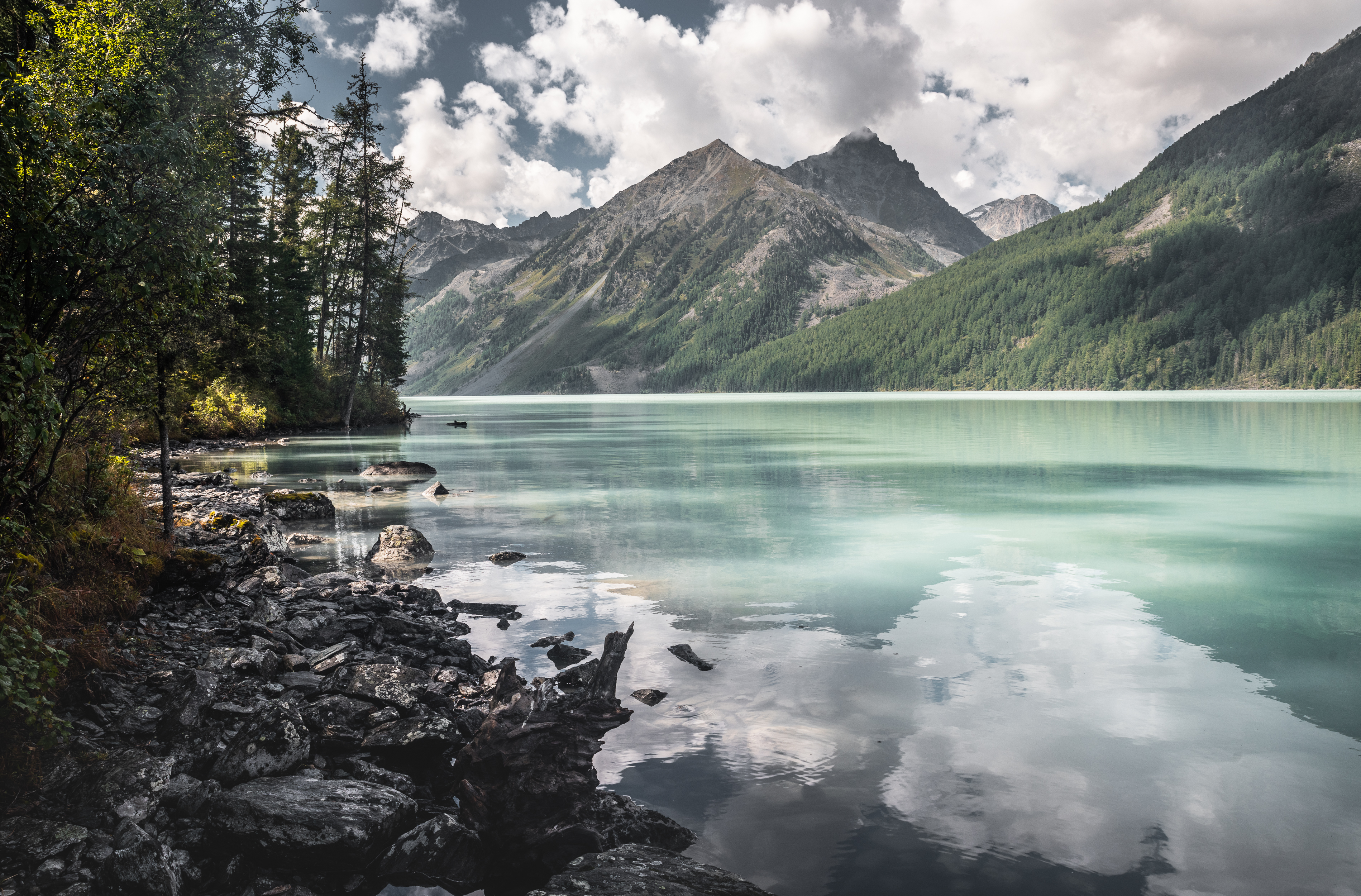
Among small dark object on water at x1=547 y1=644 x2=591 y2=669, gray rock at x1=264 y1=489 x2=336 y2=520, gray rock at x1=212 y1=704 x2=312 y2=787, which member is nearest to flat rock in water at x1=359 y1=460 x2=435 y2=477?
gray rock at x1=264 y1=489 x2=336 y2=520

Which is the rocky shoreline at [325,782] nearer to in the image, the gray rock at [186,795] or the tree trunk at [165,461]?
the gray rock at [186,795]

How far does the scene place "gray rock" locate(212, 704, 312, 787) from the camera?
724cm

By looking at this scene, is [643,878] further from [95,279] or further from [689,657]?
[95,279]

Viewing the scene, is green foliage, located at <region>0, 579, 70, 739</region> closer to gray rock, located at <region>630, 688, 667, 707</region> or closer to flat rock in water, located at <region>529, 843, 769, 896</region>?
flat rock in water, located at <region>529, 843, 769, 896</region>

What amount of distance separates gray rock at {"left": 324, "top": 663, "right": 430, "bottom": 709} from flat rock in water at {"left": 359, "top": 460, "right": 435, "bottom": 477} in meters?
29.1

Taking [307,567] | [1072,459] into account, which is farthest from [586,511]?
[1072,459]

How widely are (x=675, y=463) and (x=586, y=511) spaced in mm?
17231

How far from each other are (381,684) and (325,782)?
1882 mm

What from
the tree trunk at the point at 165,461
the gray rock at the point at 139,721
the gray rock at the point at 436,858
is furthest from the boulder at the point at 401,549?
the gray rock at the point at 436,858

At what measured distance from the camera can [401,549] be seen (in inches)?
768

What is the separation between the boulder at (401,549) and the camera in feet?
62.5

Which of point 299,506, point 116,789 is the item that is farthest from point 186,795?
point 299,506

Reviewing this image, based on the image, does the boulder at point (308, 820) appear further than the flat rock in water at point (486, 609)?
No

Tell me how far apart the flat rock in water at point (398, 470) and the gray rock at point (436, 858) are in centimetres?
3202
